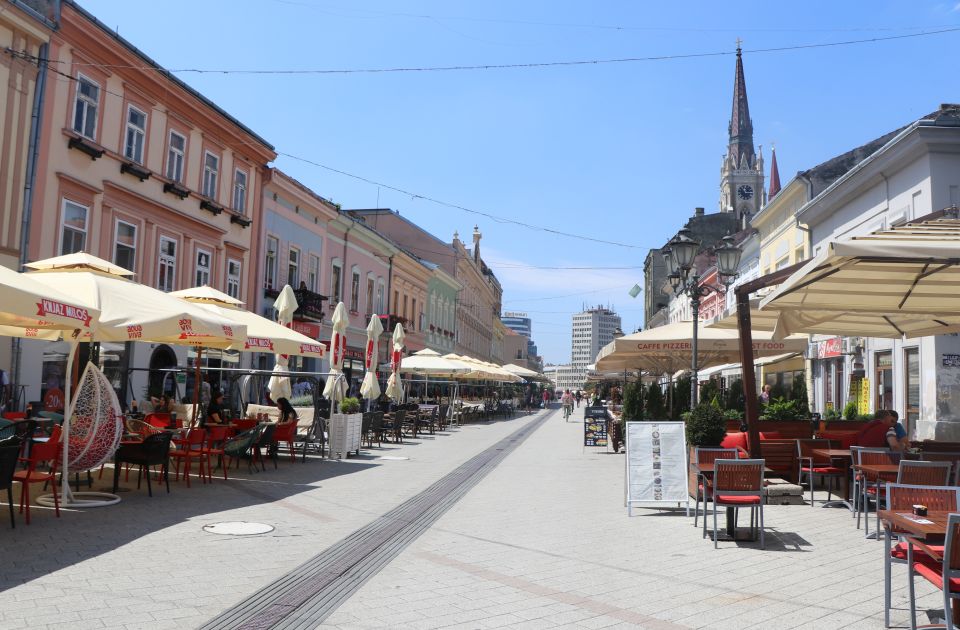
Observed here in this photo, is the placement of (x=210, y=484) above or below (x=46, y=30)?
below

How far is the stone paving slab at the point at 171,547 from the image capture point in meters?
4.96

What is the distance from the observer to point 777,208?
2872 centimetres

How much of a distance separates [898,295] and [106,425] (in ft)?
32.4

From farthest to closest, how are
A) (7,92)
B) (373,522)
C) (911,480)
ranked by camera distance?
(7,92), (373,522), (911,480)

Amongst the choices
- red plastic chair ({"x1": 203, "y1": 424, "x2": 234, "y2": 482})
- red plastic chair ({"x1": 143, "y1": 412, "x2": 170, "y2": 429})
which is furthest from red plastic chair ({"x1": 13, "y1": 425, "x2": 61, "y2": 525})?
red plastic chair ({"x1": 143, "y1": 412, "x2": 170, "y2": 429})

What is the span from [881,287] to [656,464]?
3.45m

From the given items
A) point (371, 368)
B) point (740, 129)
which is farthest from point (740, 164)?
point (371, 368)

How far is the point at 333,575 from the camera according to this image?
6086 mm

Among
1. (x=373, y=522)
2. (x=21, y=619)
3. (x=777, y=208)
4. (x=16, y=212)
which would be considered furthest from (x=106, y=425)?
(x=777, y=208)

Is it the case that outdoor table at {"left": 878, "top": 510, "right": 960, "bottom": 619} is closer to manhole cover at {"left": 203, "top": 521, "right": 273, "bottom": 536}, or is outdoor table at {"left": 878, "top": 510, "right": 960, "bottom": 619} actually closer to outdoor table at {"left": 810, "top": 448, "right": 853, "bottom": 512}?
outdoor table at {"left": 810, "top": 448, "right": 853, "bottom": 512}

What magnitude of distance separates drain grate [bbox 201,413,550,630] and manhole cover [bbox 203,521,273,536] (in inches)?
36.5

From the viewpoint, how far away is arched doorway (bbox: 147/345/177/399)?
2005cm

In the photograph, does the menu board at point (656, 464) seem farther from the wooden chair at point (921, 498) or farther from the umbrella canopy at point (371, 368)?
the umbrella canopy at point (371, 368)

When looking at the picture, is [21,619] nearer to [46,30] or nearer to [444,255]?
[46,30]
